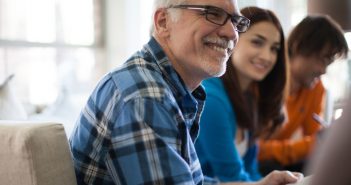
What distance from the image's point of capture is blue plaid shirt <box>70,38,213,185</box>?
0.83m

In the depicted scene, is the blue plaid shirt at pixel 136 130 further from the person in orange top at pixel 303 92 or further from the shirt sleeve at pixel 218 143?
the person in orange top at pixel 303 92

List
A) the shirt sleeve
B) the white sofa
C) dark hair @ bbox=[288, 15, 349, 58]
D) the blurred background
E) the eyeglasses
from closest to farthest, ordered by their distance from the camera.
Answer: the white sofa → the eyeglasses → the shirt sleeve → dark hair @ bbox=[288, 15, 349, 58] → the blurred background

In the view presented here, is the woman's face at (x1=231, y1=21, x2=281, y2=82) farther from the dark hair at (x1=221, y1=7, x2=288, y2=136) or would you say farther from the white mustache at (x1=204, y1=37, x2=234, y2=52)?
the white mustache at (x1=204, y1=37, x2=234, y2=52)

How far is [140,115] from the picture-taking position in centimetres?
83

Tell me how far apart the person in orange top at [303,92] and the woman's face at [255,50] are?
351 millimetres

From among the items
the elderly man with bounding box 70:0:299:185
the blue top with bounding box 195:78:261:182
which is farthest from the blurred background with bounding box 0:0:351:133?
the elderly man with bounding box 70:0:299:185

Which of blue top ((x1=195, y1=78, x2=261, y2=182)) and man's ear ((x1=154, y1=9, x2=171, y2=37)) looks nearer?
man's ear ((x1=154, y1=9, x2=171, y2=37))

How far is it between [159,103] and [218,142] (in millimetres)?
682

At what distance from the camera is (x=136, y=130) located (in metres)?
0.83

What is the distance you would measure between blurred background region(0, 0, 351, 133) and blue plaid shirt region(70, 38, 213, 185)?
3.81 feet

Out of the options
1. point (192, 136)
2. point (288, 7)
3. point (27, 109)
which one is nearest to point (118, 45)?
point (27, 109)

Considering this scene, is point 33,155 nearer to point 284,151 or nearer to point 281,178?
point 281,178

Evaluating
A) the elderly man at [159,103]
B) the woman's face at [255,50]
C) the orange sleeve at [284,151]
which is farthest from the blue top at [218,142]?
the orange sleeve at [284,151]

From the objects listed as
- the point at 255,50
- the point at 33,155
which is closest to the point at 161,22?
the point at 33,155
